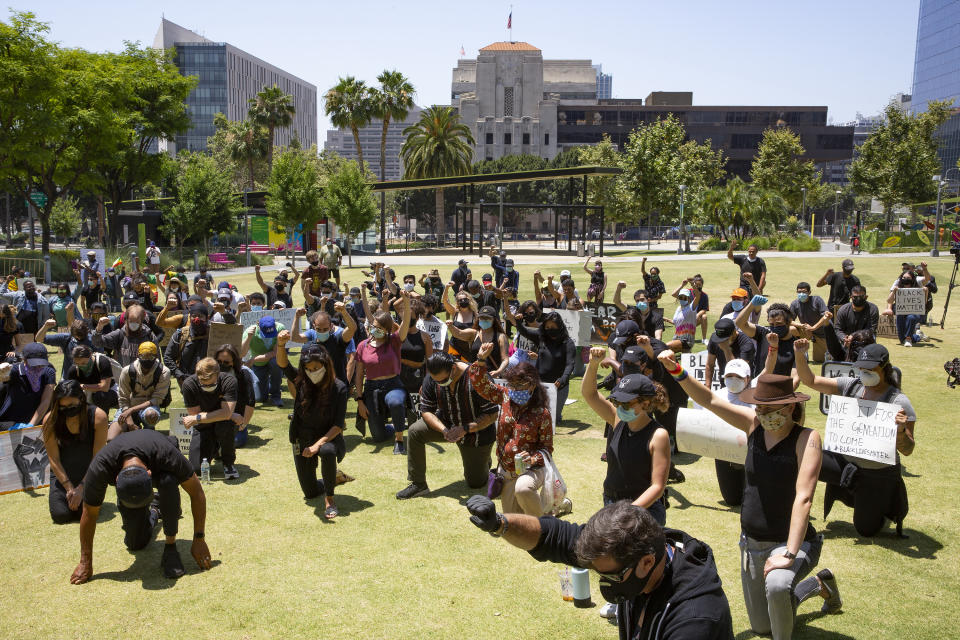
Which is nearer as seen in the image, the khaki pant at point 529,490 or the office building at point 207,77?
the khaki pant at point 529,490

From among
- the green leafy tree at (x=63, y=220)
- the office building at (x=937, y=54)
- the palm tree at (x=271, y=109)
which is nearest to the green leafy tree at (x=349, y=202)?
the palm tree at (x=271, y=109)

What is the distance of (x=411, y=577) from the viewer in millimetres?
5992

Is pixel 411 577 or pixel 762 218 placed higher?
pixel 762 218

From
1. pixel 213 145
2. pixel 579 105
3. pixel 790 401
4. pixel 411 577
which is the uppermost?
pixel 579 105

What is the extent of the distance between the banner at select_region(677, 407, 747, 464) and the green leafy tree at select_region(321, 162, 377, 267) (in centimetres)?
3900

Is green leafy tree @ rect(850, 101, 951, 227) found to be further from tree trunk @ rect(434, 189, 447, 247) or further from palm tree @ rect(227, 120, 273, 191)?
palm tree @ rect(227, 120, 273, 191)

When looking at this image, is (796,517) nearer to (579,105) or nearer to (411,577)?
(411,577)

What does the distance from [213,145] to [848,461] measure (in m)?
95.2

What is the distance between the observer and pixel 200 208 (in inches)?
1635

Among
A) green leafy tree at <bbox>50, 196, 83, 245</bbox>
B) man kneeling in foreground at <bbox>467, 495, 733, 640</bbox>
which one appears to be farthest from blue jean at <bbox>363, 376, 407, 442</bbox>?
green leafy tree at <bbox>50, 196, 83, 245</bbox>

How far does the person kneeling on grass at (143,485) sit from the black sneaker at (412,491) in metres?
2.17

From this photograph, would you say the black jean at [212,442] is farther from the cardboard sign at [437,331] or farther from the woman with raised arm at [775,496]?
the woman with raised arm at [775,496]

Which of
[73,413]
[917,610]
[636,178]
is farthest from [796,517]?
[636,178]

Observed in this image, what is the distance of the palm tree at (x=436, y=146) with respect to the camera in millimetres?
66062
